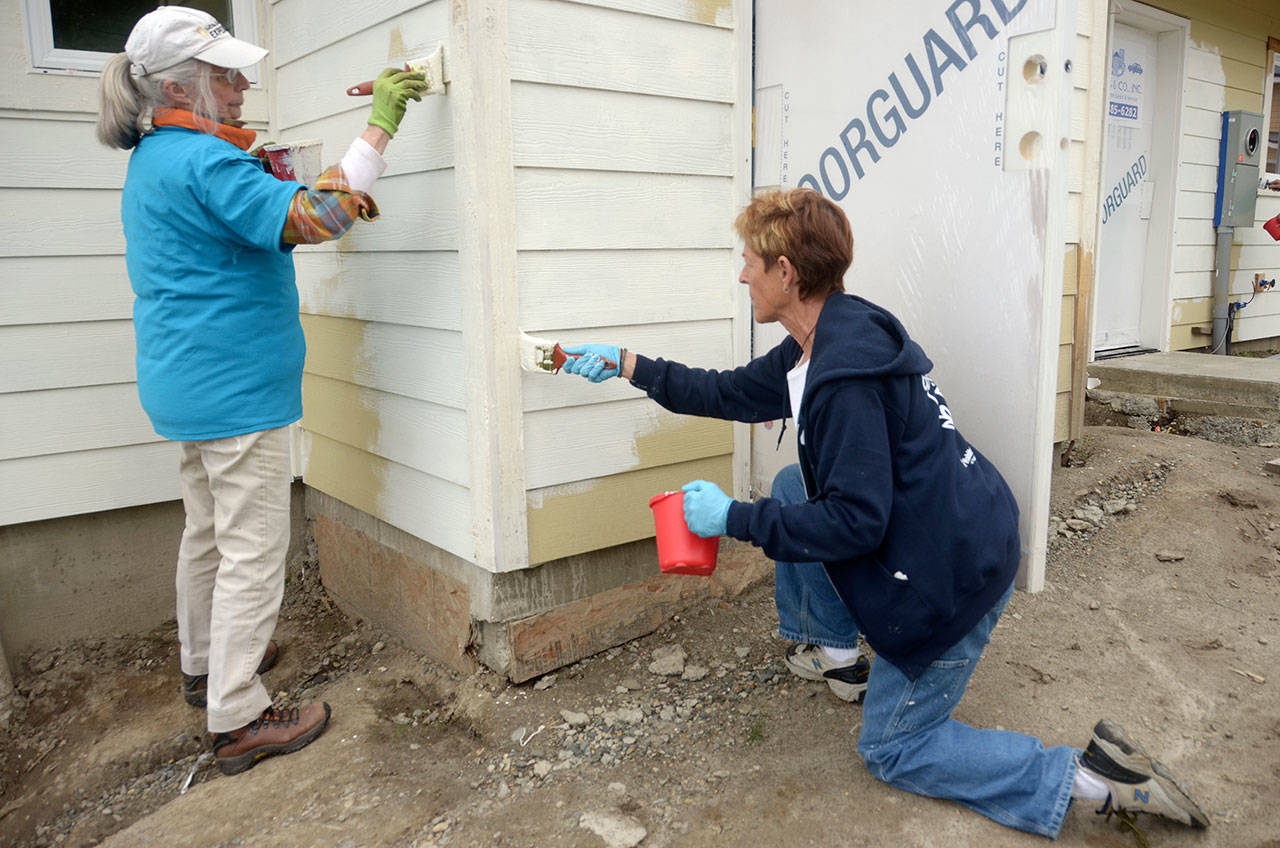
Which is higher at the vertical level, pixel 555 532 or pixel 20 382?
pixel 20 382

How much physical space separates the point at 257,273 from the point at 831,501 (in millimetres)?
1628

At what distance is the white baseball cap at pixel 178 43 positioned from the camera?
2.32 meters

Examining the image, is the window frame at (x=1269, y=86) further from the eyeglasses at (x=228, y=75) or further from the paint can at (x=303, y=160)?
the eyeglasses at (x=228, y=75)

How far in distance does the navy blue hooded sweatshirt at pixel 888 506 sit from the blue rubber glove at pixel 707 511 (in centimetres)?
3

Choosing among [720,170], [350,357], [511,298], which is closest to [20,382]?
[350,357]

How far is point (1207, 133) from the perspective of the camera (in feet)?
21.3

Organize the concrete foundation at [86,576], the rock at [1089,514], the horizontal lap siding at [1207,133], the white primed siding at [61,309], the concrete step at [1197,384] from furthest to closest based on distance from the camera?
1. the horizontal lap siding at [1207,133]
2. the concrete step at [1197,384]
3. the rock at [1089,514]
4. the concrete foundation at [86,576]
5. the white primed siding at [61,309]

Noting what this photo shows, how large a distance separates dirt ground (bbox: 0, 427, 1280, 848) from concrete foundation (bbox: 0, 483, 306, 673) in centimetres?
9

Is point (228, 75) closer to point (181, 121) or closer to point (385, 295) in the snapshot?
point (181, 121)

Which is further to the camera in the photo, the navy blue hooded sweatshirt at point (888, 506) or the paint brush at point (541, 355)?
the paint brush at point (541, 355)

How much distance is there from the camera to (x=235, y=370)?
2465 millimetres

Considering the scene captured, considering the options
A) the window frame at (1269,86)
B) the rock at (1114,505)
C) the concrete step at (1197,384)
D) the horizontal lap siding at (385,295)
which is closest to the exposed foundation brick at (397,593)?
the horizontal lap siding at (385,295)

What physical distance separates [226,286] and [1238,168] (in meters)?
6.91

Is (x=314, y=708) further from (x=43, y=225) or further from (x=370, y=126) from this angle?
(x=43, y=225)
